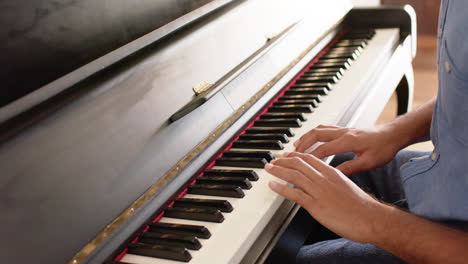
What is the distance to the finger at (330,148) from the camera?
3.78 ft

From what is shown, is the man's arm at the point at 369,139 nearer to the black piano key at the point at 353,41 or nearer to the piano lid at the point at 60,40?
the piano lid at the point at 60,40

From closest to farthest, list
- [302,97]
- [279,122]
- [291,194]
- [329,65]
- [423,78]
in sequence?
[291,194] → [279,122] → [302,97] → [329,65] → [423,78]

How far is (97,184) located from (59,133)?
125mm

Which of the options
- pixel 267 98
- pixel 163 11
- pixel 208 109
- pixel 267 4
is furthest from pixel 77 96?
pixel 267 4

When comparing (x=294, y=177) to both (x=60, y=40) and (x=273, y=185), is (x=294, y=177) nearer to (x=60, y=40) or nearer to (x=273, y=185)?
(x=273, y=185)

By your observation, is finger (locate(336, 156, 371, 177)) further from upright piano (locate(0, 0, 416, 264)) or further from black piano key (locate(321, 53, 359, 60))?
black piano key (locate(321, 53, 359, 60))

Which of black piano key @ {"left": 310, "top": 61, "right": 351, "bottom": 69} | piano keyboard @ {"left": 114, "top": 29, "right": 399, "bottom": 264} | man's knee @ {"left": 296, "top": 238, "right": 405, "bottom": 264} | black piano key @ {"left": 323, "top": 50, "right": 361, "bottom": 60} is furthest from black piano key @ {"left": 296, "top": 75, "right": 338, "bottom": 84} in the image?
man's knee @ {"left": 296, "top": 238, "right": 405, "bottom": 264}

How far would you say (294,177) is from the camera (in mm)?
954

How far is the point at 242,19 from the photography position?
1.39 metres

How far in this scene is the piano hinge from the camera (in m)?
1.15

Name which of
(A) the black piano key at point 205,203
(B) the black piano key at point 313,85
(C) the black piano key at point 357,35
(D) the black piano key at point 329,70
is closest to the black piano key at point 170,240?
(A) the black piano key at point 205,203

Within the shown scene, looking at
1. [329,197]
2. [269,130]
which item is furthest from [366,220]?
[269,130]

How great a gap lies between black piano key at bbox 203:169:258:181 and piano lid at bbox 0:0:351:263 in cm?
8

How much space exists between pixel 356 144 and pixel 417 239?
0.37m
